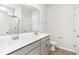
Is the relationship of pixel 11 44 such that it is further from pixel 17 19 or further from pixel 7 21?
pixel 17 19

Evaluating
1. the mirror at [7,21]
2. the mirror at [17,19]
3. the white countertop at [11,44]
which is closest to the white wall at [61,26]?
the white countertop at [11,44]

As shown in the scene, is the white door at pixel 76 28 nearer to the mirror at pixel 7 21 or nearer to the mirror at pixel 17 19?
the mirror at pixel 17 19

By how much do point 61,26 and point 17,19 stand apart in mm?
923

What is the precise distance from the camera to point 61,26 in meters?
1.26

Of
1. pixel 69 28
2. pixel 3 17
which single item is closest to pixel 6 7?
pixel 3 17

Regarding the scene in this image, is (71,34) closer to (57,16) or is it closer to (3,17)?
(57,16)

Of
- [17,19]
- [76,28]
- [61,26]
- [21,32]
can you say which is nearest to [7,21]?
[17,19]

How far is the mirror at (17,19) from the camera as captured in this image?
4.71 feet

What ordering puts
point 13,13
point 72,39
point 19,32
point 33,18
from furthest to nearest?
1. point 33,18
2. point 19,32
3. point 13,13
4. point 72,39

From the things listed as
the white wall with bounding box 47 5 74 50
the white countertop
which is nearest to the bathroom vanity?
the white countertop

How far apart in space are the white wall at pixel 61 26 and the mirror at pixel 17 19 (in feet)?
1.80

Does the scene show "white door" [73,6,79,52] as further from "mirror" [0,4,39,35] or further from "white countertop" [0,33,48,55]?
"mirror" [0,4,39,35]

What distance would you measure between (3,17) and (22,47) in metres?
0.64
